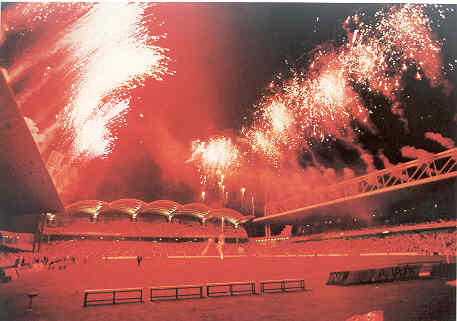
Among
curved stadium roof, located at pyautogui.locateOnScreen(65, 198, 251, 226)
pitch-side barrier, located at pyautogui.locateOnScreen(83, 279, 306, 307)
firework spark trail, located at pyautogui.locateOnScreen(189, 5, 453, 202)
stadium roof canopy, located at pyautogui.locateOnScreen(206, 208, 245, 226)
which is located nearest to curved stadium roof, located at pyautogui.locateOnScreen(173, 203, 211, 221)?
curved stadium roof, located at pyautogui.locateOnScreen(65, 198, 251, 226)

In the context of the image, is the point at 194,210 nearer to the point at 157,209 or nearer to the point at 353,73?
the point at 157,209

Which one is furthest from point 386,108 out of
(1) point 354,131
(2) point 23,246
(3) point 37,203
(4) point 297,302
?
(2) point 23,246

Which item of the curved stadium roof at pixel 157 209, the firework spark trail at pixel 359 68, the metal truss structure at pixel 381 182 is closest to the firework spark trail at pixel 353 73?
the firework spark trail at pixel 359 68

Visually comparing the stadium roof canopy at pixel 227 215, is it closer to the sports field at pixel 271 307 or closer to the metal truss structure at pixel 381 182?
the metal truss structure at pixel 381 182

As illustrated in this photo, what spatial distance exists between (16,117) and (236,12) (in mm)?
10557

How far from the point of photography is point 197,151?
29.9 metres

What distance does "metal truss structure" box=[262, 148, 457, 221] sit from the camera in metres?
27.5

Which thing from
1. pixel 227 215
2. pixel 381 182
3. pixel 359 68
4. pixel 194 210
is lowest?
pixel 227 215

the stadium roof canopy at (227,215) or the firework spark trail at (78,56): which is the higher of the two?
the firework spark trail at (78,56)

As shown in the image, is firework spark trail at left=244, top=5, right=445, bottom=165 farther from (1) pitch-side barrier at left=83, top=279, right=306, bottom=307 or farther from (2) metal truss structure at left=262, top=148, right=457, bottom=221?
(1) pitch-side barrier at left=83, top=279, right=306, bottom=307

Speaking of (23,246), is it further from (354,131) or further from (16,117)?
(354,131)

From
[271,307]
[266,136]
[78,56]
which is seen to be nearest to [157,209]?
[266,136]

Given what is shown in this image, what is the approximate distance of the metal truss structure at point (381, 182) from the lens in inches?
1085

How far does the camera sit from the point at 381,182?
44.8 metres
